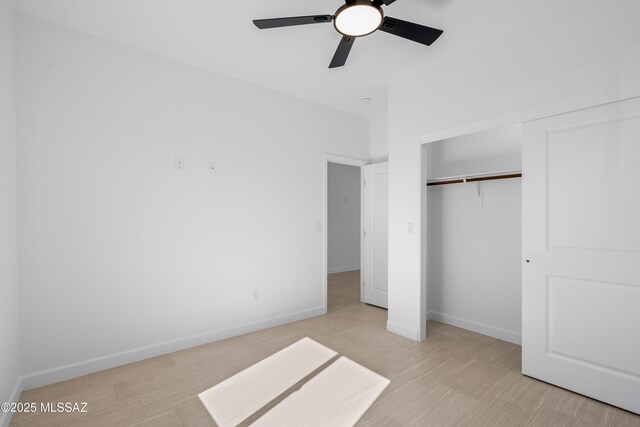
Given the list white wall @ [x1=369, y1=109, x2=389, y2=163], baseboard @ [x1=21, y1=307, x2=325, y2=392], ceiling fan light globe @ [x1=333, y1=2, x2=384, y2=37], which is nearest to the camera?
ceiling fan light globe @ [x1=333, y1=2, x2=384, y2=37]

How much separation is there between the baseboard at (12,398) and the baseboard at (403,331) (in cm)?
320

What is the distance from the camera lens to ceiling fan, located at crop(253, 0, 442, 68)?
5.78 feet

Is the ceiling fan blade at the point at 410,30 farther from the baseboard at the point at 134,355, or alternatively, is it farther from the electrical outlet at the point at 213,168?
the baseboard at the point at 134,355

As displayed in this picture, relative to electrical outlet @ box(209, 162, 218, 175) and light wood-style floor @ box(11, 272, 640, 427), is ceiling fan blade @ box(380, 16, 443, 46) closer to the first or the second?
electrical outlet @ box(209, 162, 218, 175)

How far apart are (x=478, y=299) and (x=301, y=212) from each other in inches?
92.6

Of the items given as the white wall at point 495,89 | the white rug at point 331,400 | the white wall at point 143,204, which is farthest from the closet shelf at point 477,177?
the white rug at point 331,400

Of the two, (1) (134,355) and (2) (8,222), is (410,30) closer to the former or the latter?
(2) (8,222)

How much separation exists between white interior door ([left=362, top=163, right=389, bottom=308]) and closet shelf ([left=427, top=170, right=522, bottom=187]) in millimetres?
851

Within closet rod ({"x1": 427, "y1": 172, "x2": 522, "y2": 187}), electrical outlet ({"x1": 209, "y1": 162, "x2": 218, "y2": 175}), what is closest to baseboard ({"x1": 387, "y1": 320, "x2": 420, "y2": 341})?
closet rod ({"x1": 427, "y1": 172, "x2": 522, "y2": 187})

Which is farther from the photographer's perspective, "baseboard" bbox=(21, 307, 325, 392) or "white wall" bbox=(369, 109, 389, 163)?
"white wall" bbox=(369, 109, 389, 163)

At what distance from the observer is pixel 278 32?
2.50 meters

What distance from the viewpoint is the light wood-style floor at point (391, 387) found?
192 cm

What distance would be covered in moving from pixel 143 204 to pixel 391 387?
Answer: 2.67 m

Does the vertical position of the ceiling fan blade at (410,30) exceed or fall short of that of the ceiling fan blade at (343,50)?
it exceeds it
